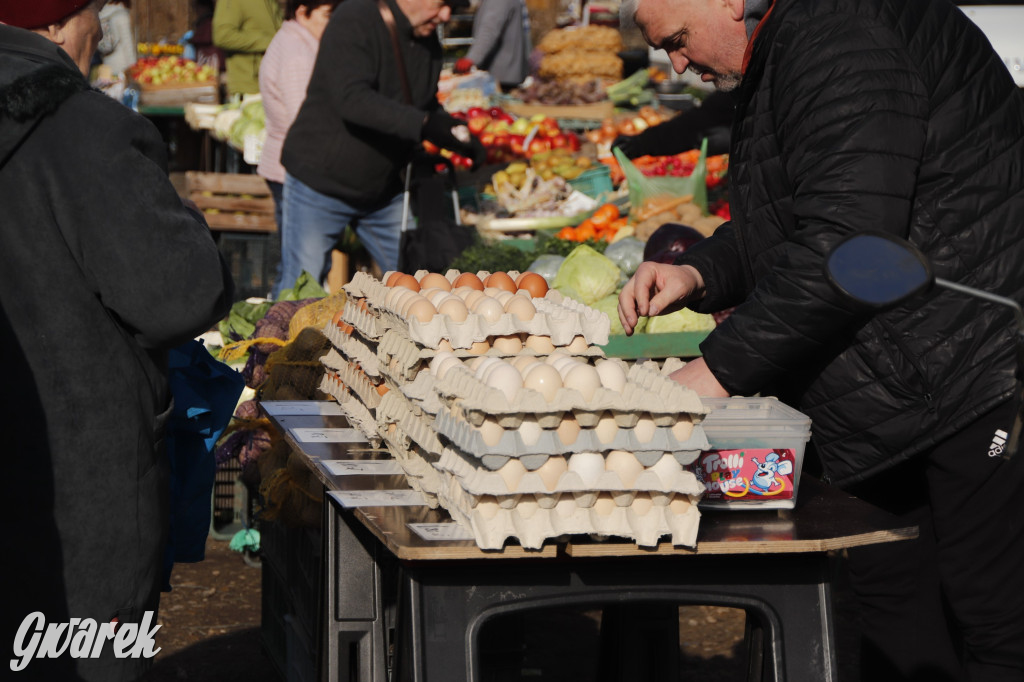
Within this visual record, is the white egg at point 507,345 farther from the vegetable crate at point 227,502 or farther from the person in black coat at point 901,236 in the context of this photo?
the vegetable crate at point 227,502

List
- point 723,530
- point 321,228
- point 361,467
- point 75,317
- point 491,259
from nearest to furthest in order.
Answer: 1. point 75,317
2. point 723,530
3. point 361,467
4. point 491,259
5. point 321,228

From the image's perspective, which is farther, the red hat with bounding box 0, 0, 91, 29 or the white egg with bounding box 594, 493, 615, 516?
the red hat with bounding box 0, 0, 91, 29

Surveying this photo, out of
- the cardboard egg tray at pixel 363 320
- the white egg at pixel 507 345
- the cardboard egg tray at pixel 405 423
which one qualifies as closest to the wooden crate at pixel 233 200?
the cardboard egg tray at pixel 363 320

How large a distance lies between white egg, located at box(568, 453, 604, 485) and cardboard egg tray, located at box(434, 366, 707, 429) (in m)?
0.06

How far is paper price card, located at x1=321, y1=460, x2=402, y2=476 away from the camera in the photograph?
2.79m

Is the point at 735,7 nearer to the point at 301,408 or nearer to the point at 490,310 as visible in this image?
the point at 490,310

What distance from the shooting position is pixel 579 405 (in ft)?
6.83

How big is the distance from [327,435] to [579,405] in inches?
51.2

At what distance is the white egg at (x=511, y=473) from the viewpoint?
210 cm

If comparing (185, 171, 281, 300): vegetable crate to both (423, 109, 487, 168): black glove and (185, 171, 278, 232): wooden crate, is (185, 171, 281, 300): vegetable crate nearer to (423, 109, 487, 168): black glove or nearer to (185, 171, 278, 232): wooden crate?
(185, 171, 278, 232): wooden crate

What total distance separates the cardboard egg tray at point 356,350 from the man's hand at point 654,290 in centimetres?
65

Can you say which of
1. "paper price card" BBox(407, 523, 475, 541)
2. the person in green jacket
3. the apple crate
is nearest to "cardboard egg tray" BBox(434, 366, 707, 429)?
"paper price card" BBox(407, 523, 475, 541)

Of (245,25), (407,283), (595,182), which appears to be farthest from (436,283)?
(245,25)

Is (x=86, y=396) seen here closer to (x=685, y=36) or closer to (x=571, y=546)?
(x=571, y=546)
